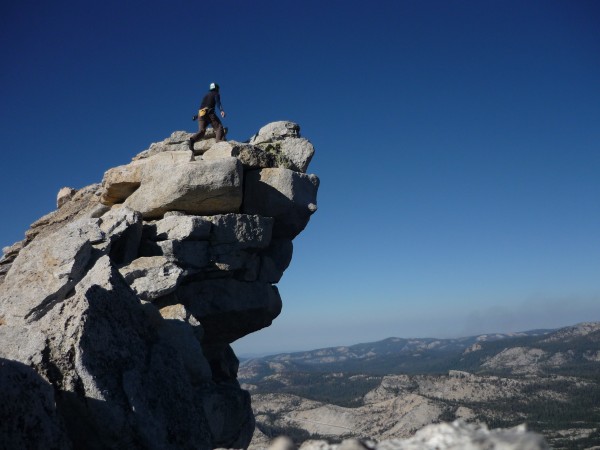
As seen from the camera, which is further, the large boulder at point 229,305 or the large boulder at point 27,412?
the large boulder at point 229,305

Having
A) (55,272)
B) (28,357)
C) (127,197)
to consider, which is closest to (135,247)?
(55,272)

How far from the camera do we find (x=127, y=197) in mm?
27375

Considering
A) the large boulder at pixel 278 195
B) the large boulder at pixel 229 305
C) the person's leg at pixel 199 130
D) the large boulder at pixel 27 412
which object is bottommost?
the large boulder at pixel 27 412

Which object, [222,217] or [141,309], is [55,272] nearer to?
[141,309]

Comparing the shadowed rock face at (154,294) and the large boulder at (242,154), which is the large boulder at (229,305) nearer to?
the shadowed rock face at (154,294)

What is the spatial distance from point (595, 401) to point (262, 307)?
225526 mm

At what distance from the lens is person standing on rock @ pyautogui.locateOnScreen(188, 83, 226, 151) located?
93.6ft

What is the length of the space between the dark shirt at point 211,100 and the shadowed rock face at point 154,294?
2615 millimetres

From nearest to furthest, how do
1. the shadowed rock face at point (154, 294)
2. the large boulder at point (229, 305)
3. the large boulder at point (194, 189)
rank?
the shadowed rock face at point (154, 294) < the large boulder at point (229, 305) < the large boulder at point (194, 189)

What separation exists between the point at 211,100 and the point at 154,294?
14314 millimetres

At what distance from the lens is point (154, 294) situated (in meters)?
19.8

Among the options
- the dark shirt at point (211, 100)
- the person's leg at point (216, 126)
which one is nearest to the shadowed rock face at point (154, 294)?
the person's leg at point (216, 126)

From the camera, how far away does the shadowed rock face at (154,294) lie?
974 centimetres

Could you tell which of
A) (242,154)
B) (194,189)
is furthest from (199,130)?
(194,189)
